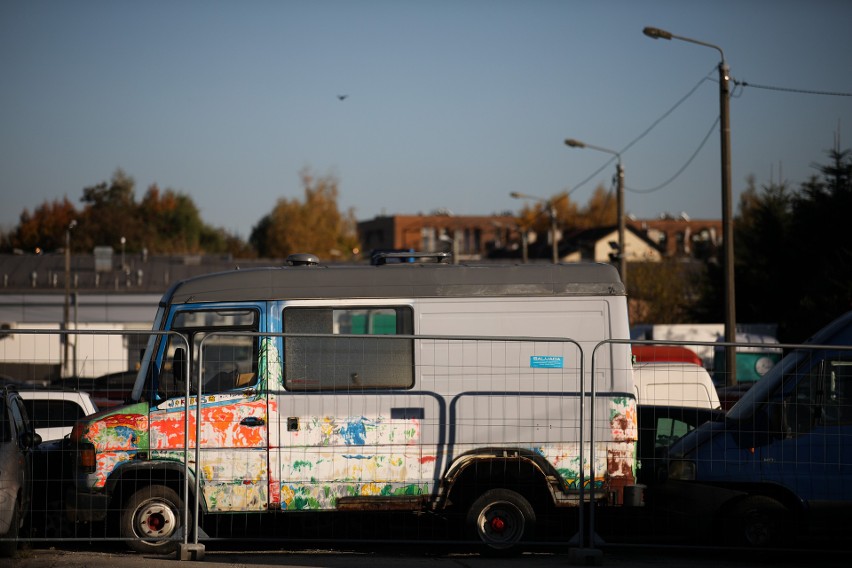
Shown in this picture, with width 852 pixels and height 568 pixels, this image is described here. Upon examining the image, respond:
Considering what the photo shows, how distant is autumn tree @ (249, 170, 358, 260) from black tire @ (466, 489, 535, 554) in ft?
264

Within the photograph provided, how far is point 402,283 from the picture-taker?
31.7 feet

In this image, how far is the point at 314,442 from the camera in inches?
361

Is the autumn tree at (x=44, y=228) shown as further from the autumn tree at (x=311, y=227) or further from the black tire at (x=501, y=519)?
the black tire at (x=501, y=519)

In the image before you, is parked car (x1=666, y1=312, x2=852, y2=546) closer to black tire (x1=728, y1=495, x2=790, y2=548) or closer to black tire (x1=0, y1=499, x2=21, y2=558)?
black tire (x1=728, y1=495, x2=790, y2=548)

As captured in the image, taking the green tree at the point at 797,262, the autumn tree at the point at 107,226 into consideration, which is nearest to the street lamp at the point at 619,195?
the green tree at the point at 797,262

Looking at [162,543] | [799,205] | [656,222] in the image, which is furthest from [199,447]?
[656,222]

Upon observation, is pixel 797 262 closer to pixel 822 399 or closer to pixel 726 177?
pixel 726 177

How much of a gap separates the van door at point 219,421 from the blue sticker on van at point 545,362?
2.57m

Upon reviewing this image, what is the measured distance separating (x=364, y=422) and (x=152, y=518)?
2.13m

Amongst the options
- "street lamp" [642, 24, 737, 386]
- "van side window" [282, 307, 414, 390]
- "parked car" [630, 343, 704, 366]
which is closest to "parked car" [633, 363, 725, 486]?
"van side window" [282, 307, 414, 390]

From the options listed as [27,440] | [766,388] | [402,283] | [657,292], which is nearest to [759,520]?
[766,388]

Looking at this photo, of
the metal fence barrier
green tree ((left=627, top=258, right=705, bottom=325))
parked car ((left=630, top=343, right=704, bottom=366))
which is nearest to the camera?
the metal fence barrier

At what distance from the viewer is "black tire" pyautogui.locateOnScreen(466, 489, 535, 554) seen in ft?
30.1

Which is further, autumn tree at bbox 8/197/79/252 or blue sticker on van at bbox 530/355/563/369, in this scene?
autumn tree at bbox 8/197/79/252
